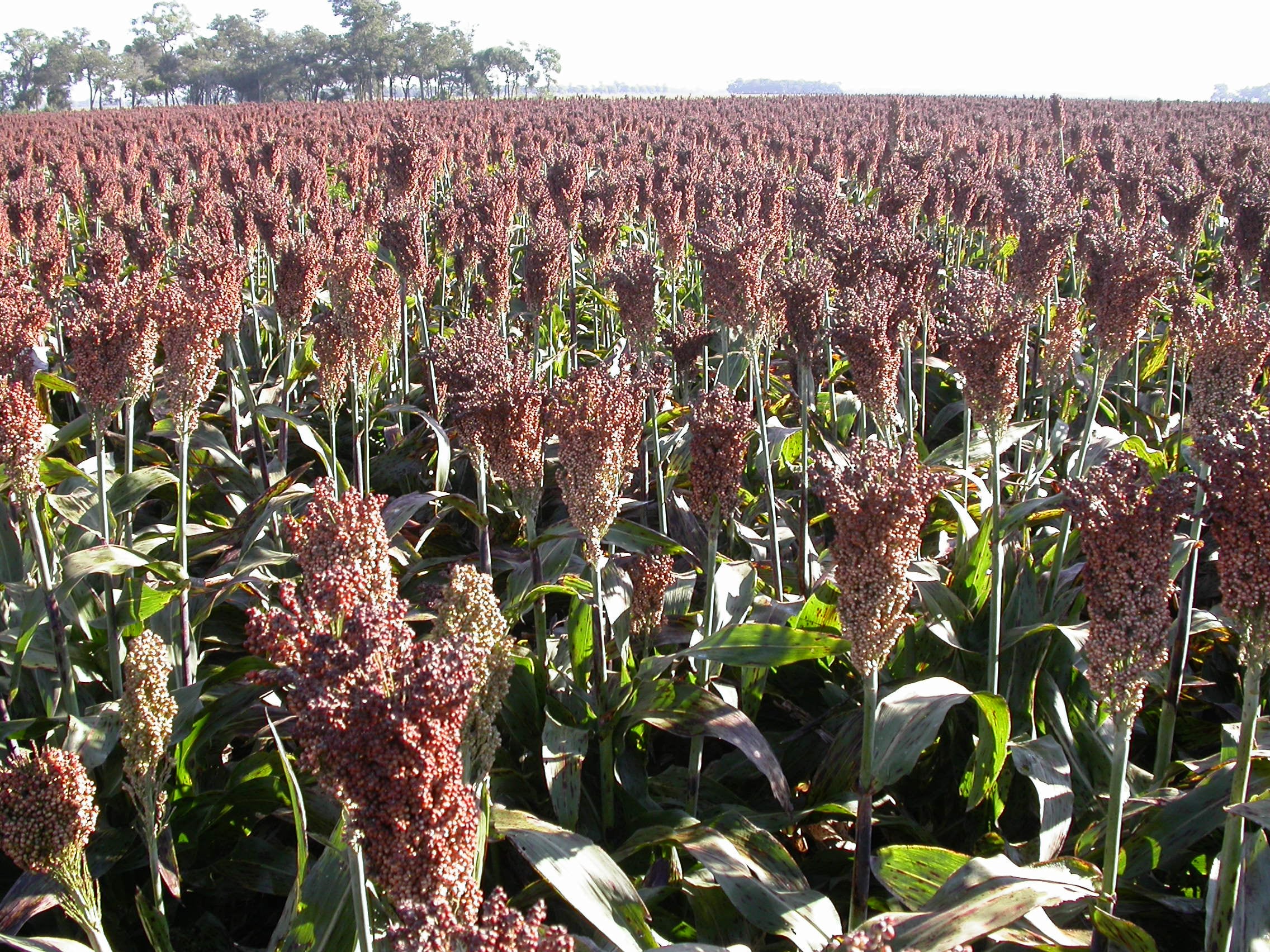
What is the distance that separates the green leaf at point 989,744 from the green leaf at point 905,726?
0.34 feet

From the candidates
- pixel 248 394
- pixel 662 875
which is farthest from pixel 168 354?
pixel 662 875

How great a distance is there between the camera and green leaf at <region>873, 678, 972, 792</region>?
285cm

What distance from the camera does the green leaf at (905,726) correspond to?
9.36ft

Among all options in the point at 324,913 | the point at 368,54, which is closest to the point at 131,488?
the point at 324,913

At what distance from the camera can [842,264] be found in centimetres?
557

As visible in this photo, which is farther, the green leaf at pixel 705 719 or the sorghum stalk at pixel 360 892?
the green leaf at pixel 705 719

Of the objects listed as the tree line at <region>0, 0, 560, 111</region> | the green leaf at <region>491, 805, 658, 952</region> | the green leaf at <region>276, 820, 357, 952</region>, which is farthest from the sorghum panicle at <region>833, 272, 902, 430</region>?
the tree line at <region>0, 0, 560, 111</region>

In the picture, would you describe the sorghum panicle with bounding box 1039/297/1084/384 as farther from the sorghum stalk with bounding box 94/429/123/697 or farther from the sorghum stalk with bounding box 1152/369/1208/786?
the sorghum stalk with bounding box 94/429/123/697

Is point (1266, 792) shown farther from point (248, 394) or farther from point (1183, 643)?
point (248, 394)

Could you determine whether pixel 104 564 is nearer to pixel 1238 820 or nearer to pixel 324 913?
pixel 324 913

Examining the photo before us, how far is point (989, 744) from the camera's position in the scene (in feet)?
10.1

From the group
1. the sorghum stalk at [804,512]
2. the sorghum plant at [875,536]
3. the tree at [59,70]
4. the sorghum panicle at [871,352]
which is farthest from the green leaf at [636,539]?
the tree at [59,70]

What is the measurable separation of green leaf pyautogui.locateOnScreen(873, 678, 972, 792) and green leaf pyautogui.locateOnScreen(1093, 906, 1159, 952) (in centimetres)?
64

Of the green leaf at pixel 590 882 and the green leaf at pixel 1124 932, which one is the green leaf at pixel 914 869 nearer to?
the green leaf at pixel 1124 932
